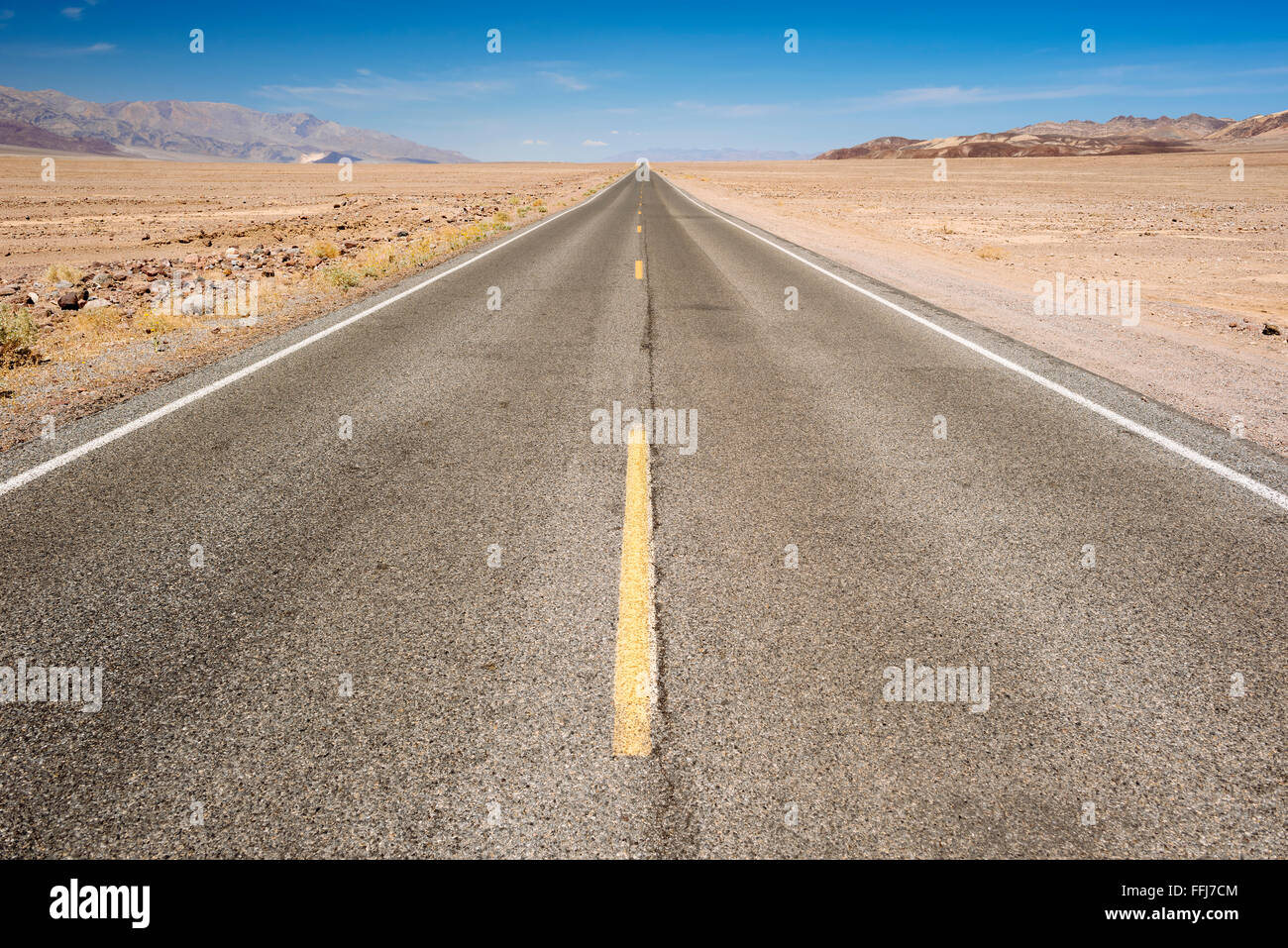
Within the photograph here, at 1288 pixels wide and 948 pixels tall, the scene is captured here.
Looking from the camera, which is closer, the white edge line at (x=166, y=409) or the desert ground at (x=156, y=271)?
the white edge line at (x=166, y=409)

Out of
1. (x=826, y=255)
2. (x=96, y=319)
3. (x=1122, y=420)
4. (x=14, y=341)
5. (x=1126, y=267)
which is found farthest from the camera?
(x=1126, y=267)

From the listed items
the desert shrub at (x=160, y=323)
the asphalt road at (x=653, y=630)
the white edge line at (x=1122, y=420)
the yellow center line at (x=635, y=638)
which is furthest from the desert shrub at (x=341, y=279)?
the yellow center line at (x=635, y=638)

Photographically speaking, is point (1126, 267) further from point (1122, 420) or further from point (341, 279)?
point (341, 279)

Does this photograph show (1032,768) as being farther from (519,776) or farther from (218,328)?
(218,328)

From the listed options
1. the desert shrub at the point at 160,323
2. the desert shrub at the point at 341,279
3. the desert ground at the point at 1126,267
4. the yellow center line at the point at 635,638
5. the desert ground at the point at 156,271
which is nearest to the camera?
the yellow center line at the point at 635,638

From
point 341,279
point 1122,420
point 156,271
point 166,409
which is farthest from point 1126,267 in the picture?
point 156,271

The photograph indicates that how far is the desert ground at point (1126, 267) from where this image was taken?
6973 mm

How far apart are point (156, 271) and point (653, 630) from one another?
50.4 feet

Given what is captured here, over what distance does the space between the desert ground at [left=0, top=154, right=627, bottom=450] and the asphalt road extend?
1.50m

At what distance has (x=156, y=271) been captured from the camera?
13859 millimetres

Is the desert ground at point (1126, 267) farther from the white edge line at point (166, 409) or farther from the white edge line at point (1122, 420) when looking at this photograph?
the white edge line at point (166, 409)

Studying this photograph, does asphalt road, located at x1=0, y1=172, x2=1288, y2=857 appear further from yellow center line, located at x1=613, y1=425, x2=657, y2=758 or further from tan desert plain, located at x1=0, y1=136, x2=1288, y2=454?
tan desert plain, located at x1=0, y1=136, x2=1288, y2=454

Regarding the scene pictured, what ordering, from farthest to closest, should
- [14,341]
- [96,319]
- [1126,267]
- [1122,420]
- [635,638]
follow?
[1126,267] → [96,319] → [14,341] → [1122,420] → [635,638]

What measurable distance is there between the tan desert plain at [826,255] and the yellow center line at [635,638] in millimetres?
4696
